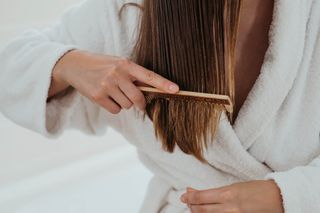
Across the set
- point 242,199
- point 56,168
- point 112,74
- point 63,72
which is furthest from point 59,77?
point 56,168

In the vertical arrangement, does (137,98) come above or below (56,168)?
above

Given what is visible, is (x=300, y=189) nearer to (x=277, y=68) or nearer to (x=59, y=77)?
(x=277, y=68)

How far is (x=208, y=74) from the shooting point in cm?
55

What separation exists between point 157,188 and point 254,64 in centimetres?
29

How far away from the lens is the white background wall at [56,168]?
121cm

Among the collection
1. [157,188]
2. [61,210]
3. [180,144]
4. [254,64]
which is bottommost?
[61,210]

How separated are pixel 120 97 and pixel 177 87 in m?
0.09

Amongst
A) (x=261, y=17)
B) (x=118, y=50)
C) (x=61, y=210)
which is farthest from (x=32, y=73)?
(x=61, y=210)

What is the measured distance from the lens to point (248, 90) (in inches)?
26.6

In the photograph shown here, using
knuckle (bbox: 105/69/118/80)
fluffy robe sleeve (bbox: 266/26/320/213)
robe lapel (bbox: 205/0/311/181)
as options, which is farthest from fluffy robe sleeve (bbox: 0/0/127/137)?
fluffy robe sleeve (bbox: 266/26/320/213)

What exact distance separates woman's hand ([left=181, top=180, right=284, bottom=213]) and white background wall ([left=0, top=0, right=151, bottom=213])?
758 mm

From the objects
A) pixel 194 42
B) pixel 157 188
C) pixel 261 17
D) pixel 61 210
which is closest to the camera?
pixel 194 42

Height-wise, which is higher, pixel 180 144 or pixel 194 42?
pixel 194 42

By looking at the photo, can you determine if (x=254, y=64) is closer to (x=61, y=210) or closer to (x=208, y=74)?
(x=208, y=74)
